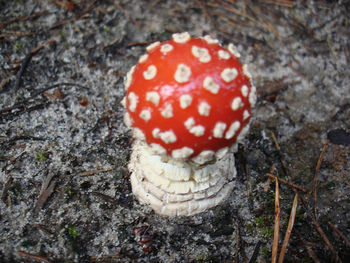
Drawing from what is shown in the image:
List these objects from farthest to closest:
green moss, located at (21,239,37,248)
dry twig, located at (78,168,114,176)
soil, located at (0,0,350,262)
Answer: dry twig, located at (78,168,114,176), soil, located at (0,0,350,262), green moss, located at (21,239,37,248)

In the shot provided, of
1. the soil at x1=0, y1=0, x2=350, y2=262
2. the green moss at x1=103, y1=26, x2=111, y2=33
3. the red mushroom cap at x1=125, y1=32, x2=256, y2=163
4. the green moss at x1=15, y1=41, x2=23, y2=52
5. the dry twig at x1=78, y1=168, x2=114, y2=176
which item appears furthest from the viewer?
the green moss at x1=103, y1=26, x2=111, y2=33

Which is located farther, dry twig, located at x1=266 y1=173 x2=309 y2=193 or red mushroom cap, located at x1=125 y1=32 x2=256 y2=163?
dry twig, located at x1=266 y1=173 x2=309 y2=193

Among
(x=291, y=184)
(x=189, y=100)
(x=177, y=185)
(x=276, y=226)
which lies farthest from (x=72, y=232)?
(x=291, y=184)

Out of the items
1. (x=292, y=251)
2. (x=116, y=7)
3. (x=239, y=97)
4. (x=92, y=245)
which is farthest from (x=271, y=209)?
(x=116, y=7)

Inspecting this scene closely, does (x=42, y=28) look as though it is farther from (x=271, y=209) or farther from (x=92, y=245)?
(x=271, y=209)

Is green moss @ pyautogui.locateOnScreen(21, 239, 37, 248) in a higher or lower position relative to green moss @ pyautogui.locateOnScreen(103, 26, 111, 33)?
lower

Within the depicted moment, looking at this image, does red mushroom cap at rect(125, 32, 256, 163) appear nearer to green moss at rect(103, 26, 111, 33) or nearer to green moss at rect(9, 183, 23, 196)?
green moss at rect(9, 183, 23, 196)

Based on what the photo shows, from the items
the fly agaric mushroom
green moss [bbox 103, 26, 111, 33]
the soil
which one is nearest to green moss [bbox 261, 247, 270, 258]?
the soil
